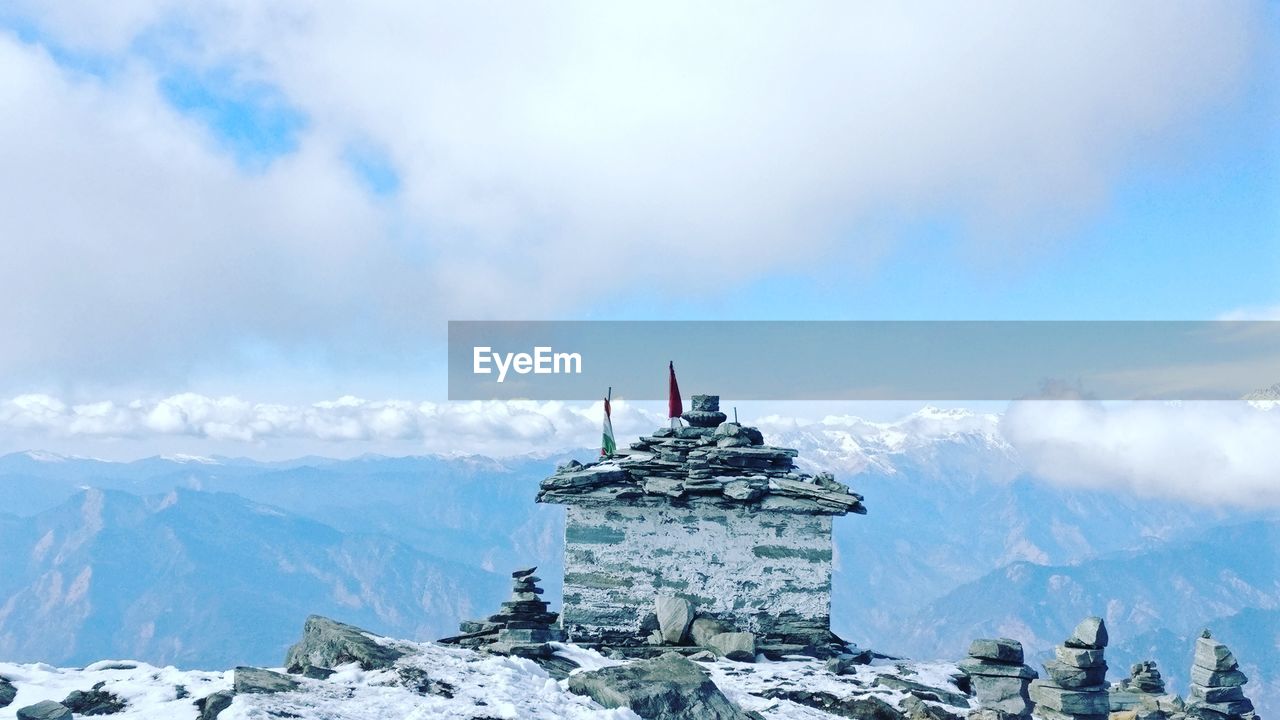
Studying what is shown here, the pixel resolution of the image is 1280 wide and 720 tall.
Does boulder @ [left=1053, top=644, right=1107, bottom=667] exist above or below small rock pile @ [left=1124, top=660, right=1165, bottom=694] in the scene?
above

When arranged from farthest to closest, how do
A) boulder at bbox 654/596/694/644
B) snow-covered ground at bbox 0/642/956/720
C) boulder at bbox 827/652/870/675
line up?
boulder at bbox 654/596/694/644 < boulder at bbox 827/652/870/675 < snow-covered ground at bbox 0/642/956/720

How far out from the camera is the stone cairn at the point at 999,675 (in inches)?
656

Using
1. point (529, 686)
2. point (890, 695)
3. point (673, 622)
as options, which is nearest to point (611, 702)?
point (529, 686)

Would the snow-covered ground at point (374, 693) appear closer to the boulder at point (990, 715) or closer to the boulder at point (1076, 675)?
the boulder at point (990, 715)

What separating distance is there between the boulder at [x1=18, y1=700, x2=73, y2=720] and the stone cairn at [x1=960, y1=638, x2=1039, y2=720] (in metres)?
14.0

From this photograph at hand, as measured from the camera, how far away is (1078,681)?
15.4 metres

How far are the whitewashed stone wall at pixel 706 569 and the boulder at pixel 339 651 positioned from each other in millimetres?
7547

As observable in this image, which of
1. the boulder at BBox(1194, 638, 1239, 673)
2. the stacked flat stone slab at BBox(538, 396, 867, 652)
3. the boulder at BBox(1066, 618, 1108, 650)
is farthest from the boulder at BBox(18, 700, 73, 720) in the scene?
the boulder at BBox(1194, 638, 1239, 673)

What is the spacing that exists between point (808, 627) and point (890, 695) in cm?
499

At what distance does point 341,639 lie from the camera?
14.0m

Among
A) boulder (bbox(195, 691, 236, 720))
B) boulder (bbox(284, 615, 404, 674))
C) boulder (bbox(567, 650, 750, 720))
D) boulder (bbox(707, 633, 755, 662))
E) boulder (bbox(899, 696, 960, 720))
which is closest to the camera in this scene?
boulder (bbox(195, 691, 236, 720))

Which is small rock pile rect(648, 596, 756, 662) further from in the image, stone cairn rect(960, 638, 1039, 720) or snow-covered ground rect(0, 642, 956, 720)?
stone cairn rect(960, 638, 1039, 720)

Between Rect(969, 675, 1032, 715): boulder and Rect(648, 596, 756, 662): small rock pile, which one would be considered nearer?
Rect(969, 675, 1032, 715): boulder

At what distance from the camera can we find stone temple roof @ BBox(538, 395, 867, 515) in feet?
70.4
